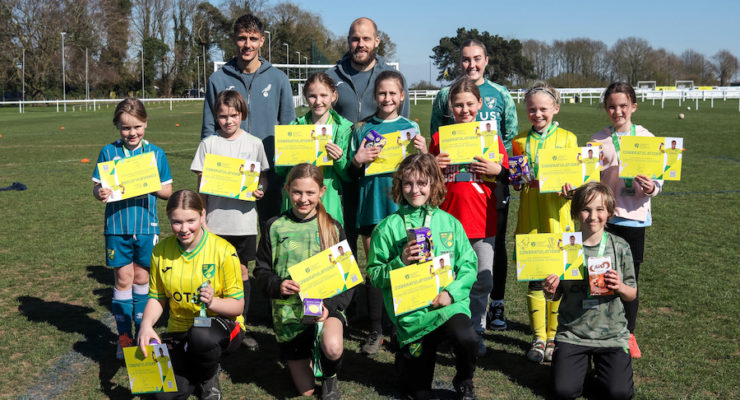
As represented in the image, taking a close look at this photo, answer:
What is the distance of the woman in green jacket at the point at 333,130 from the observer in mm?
4914

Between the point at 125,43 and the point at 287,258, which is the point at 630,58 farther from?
the point at 287,258

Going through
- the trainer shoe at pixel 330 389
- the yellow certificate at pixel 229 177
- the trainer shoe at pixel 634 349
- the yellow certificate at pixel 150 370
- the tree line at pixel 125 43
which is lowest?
the trainer shoe at pixel 330 389

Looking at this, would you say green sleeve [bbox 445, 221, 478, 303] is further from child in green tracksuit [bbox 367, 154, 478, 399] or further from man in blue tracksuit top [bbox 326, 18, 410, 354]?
man in blue tracksuit top [bbox 326, 18, 410, 354]

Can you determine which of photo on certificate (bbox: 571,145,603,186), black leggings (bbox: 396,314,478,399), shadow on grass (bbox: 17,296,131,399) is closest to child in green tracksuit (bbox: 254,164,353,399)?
black leggings (bbox: 396,314,478,399)

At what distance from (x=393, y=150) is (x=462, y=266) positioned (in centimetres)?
104

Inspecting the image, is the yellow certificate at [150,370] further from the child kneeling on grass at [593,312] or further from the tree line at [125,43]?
the tree line at [125,43]

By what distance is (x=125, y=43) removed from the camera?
74750 millimetres

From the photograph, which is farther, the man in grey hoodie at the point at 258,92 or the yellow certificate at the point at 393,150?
the man in grey hoodie at the point at 258,92

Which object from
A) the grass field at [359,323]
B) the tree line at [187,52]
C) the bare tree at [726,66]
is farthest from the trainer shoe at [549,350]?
the bare tree at [726,66]

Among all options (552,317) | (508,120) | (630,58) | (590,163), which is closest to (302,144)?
(508,120)

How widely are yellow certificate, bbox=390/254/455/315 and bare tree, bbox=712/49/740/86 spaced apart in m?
119

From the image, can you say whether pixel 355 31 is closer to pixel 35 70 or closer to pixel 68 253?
pixel 68 253

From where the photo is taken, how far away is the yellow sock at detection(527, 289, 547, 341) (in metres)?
4.85

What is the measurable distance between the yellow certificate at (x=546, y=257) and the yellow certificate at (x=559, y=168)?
543 millimetres
